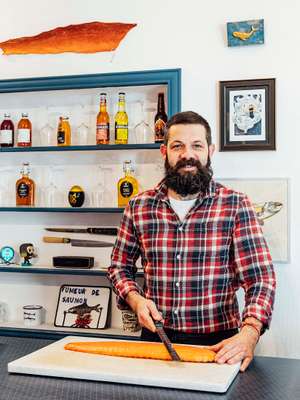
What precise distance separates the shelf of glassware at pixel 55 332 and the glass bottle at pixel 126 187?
26.2 inches

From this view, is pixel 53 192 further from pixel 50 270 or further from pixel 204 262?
pixel 204 262

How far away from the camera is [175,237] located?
2.28 metres

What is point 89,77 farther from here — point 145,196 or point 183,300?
point 183,300

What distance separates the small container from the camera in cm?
331

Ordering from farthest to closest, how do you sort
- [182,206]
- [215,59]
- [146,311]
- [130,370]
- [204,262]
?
[215,59]
[182,206]
[204,262]
[146,311]
[130,370]

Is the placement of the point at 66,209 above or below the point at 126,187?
below

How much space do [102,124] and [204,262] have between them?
47.6 inches

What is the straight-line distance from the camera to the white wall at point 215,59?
9.62 feet

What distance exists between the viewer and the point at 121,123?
3.16 m

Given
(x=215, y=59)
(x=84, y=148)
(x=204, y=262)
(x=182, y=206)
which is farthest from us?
(x=84, y=148)

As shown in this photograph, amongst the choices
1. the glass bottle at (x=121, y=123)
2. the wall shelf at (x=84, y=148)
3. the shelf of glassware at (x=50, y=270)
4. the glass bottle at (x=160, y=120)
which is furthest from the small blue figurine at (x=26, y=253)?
the glass bottle at (x=160, y=120)

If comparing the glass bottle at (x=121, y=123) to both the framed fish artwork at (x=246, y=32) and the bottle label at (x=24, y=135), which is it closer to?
the bottle label at (x=24, y=135)

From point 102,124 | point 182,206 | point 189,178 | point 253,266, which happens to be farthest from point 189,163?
point 102,124


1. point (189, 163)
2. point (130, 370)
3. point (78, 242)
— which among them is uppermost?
point (189, 163)
